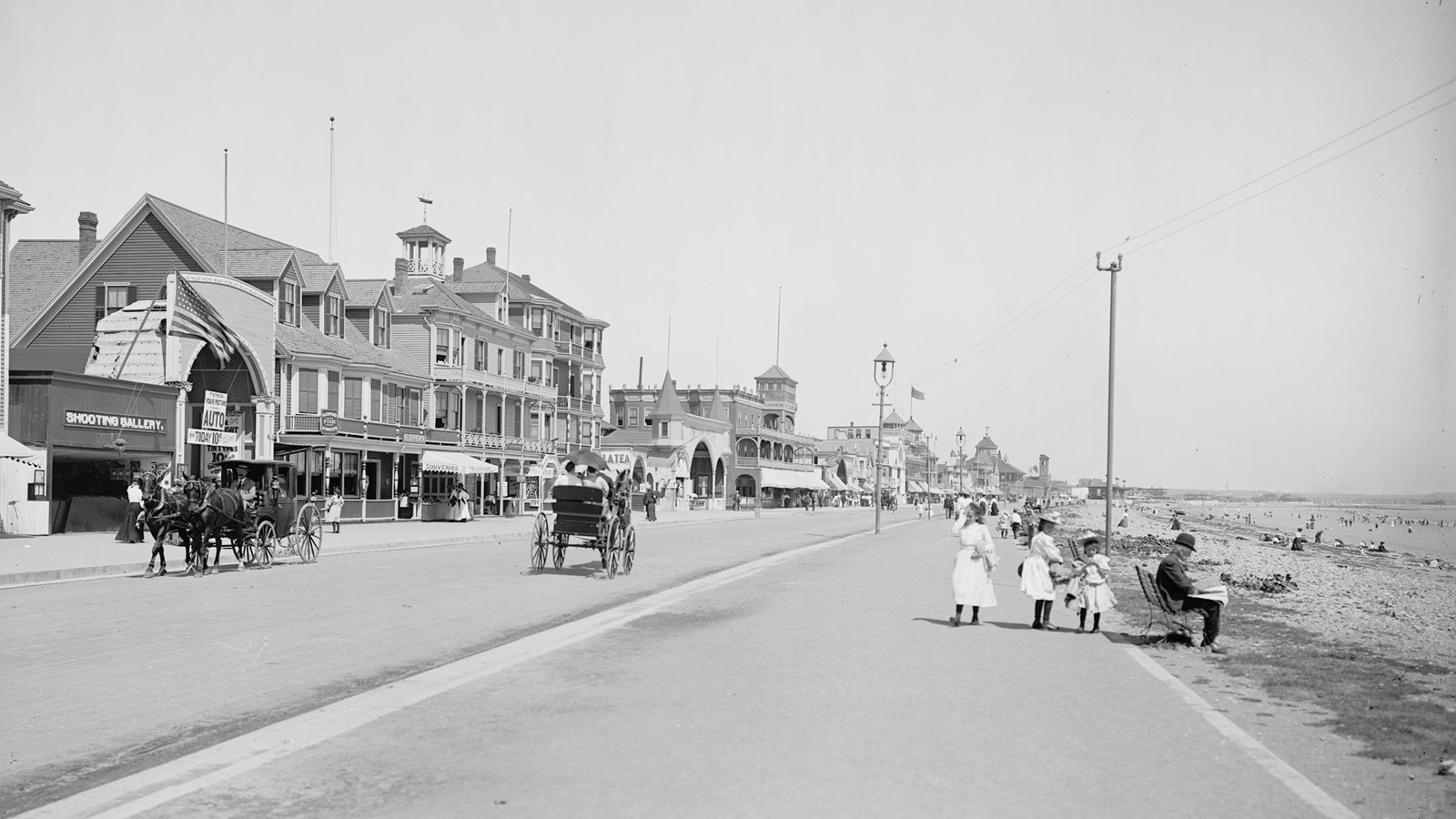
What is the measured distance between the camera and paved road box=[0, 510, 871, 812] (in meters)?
7.62

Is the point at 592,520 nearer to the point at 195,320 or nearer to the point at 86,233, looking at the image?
the point at 195,320

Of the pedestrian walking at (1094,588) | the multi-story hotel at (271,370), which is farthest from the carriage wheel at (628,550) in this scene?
the multi-story hotel at (271,370)

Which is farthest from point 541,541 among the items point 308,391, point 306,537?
point 308,391

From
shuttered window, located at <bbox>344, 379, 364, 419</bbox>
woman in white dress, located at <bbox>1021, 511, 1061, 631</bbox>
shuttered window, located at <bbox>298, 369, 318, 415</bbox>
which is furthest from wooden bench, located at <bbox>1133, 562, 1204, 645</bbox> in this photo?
shuttered window, located at <bbox>344, 379, 364, 419</bbox>

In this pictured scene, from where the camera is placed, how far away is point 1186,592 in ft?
43.7

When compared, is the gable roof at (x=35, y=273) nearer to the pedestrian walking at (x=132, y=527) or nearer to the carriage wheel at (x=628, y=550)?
the pedestrian walking at (x=132, y=527)

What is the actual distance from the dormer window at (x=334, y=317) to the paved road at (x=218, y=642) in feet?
87.2

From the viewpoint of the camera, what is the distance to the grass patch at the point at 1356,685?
8.31 meters

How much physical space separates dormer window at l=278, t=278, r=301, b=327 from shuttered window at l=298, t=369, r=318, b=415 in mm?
2400

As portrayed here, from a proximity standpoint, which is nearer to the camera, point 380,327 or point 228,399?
point 228,399

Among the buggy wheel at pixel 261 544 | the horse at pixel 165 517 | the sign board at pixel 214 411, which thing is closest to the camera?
the horse at pixel 165 517

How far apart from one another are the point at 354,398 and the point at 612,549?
30.1 m

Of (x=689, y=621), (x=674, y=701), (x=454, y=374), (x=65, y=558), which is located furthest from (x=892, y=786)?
(x=454, y=374)

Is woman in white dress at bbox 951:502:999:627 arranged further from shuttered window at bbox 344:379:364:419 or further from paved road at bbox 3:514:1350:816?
shuttered window at bbox 344:379:364:419
